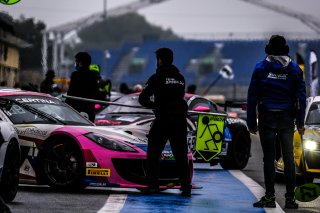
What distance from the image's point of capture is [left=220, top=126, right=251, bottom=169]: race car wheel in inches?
749

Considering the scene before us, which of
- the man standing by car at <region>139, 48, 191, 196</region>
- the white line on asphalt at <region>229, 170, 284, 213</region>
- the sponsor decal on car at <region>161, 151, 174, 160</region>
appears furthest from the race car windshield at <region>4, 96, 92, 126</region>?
the white line on asphalt at <region>229, 170, 284, 213</region>

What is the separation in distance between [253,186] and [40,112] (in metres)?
3.23

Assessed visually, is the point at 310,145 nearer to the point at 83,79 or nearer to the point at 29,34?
the point at 83,79

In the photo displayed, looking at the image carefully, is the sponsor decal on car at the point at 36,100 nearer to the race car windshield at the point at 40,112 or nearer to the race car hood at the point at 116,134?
the race car windshield at the point at 40,112

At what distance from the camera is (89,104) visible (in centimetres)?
1650

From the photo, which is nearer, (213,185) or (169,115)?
(169,115)

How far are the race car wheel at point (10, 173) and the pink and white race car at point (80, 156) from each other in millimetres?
1520

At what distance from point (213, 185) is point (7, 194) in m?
4.59

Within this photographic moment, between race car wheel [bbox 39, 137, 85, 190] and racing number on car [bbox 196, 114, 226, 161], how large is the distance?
2.92 metres

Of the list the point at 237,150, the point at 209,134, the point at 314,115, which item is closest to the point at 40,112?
the point at 209,134

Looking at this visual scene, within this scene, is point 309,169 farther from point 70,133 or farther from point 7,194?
point 7,194

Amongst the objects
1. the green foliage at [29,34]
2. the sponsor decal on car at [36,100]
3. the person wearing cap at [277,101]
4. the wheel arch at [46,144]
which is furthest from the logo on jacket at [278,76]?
the green foliage at [29,34]

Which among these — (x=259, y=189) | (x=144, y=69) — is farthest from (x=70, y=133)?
(x=144, y=69)

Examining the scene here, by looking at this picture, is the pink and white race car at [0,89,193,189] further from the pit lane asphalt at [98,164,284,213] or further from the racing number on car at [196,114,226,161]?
the racing number on car at [196,114,226,161]
